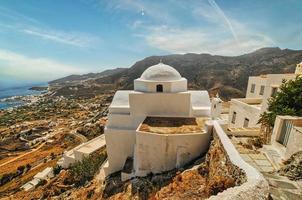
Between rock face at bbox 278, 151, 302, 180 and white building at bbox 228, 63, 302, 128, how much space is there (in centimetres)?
786

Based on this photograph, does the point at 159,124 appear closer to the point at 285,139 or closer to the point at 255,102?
the point at 285,139

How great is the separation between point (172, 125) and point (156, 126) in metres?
0.97

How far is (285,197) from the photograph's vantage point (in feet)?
17.8

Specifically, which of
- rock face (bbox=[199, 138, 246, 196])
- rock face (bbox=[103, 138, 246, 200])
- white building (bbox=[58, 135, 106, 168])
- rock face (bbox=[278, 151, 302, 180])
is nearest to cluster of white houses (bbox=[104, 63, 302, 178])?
rock face (bbox=[103, 138, 246, 200])

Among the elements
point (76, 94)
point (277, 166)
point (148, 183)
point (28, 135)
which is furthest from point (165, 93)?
point (76, 94)

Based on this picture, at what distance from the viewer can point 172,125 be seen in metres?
11.8

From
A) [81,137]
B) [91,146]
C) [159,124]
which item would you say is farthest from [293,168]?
[81,137]

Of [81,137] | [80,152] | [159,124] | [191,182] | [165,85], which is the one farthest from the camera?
[81,137]

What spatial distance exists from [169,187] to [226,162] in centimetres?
343

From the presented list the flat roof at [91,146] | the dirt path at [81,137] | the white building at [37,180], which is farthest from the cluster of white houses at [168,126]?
the dirt path at [81,137]

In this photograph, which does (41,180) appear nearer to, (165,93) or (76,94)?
(165,93)

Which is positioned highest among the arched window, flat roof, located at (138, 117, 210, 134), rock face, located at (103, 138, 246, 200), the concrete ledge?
the arched window

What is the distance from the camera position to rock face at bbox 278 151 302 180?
651cm

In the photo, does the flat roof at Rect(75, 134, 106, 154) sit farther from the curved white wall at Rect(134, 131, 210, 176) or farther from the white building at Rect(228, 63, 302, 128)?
the white building at Rect(228, 63, 302, 128)
